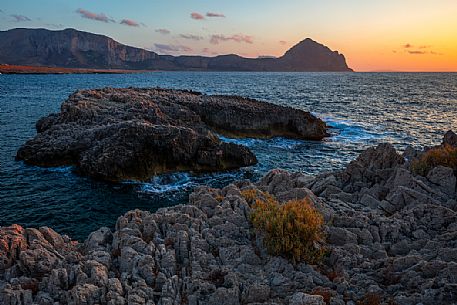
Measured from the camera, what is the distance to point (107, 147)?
3397cm

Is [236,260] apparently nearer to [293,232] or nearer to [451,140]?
[293,232]

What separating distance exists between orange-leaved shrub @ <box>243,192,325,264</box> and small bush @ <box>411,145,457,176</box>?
889 centimetres

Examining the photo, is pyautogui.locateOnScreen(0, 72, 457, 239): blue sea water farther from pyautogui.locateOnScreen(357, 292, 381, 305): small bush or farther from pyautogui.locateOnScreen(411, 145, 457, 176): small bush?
pyautogui.locateOnScreen(357, 292, 381, 305): small bush

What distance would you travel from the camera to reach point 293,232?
1277cm

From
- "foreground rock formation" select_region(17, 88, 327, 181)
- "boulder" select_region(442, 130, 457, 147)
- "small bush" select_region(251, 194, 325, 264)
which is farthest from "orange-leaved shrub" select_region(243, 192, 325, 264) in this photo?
"foreground rock formation" select_region(17, 88, 327, 181)

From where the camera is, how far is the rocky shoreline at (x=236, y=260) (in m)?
10.7

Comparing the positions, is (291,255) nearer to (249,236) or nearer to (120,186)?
(249,236)

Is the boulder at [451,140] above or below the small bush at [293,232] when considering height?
above

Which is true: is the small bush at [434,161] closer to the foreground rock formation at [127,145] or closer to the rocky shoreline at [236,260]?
the rocky shoreline at [236,260]

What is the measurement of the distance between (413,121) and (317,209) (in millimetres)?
60228

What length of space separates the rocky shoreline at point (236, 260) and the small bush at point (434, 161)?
1.79 m

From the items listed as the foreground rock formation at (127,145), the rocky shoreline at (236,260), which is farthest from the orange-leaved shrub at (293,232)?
the foreground rock formation at (127,145)

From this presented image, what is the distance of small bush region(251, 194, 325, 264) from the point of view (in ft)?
41.2

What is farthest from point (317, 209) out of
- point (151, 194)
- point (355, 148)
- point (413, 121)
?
point (413, 121)
